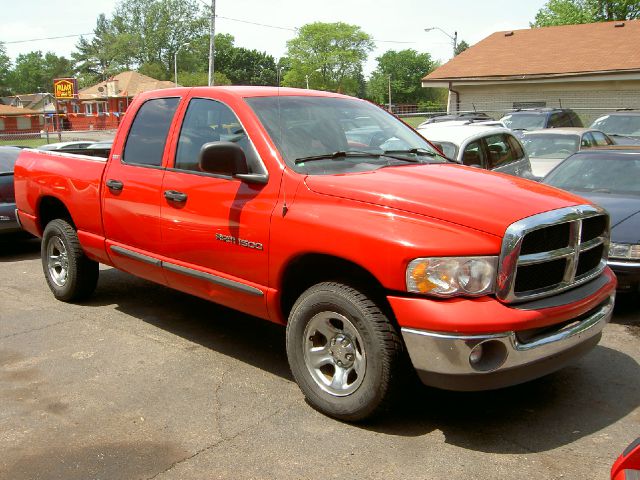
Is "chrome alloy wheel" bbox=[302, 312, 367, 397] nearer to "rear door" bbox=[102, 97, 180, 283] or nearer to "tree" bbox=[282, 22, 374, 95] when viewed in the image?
"rear door" bbox=[102, 97, 180, 283]

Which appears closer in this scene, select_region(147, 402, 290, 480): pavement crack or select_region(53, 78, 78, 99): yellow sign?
select_region(147, 402, 290, 480): pavement crack

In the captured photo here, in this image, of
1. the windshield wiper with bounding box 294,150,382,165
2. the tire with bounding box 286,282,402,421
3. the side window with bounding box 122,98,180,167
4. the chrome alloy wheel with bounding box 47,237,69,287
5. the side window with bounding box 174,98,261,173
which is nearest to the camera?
the tire with bounding box 286,282,402,421

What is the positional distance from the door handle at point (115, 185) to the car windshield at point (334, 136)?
54.7 inches

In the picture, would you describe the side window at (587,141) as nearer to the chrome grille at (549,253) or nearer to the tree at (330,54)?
the chrome grille at (549,253)

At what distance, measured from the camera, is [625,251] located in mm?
5785

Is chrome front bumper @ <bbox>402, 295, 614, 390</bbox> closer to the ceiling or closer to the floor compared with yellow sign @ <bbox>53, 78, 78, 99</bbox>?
closer to the floor

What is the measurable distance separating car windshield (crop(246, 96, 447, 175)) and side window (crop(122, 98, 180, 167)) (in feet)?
2.90

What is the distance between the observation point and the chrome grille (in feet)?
11.2

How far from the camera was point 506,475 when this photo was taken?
3.34 metres

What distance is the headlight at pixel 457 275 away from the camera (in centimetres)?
341

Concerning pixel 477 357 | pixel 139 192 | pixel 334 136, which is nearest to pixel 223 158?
pixel 334 136

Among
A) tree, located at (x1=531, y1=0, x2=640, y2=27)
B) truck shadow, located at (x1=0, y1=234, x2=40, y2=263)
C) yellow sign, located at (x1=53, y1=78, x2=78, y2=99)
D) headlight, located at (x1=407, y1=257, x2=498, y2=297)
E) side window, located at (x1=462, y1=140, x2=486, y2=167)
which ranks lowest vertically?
truck shadow, located at (x1=0, y1=234, x2=40, y2=263)

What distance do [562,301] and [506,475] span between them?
3.24ft

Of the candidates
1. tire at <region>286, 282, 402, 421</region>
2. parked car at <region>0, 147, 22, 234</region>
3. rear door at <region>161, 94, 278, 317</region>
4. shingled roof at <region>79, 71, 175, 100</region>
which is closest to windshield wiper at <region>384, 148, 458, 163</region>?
rear door at <region>161, 94, 278, 317</region>
